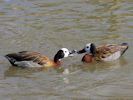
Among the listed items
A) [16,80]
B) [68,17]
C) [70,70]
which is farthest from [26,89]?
[68,17]

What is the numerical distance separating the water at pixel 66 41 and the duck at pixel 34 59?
0.65 ft

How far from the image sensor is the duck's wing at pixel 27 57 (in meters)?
14.0

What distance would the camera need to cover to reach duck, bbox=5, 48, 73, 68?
45.9 feet

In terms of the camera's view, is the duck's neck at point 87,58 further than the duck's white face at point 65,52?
Yes

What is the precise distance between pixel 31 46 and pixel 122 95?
15.5ft

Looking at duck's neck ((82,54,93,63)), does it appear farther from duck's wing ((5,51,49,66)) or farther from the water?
duck's wing ((5,51,49,66))

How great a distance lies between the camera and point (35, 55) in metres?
14.1

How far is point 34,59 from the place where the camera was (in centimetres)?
1409

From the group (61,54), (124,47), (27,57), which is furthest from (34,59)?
(124,47)

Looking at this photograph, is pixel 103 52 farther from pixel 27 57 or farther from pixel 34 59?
pixel 27 57

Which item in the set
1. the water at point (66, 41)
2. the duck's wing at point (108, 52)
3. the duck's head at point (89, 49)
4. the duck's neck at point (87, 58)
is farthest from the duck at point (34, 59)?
the duck's wing at point (108, 52)

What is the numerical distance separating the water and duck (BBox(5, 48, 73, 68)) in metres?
0.20

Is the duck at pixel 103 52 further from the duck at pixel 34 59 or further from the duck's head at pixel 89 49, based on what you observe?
the duck at pixel 34 59

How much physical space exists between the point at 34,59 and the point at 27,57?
193 millimetres
